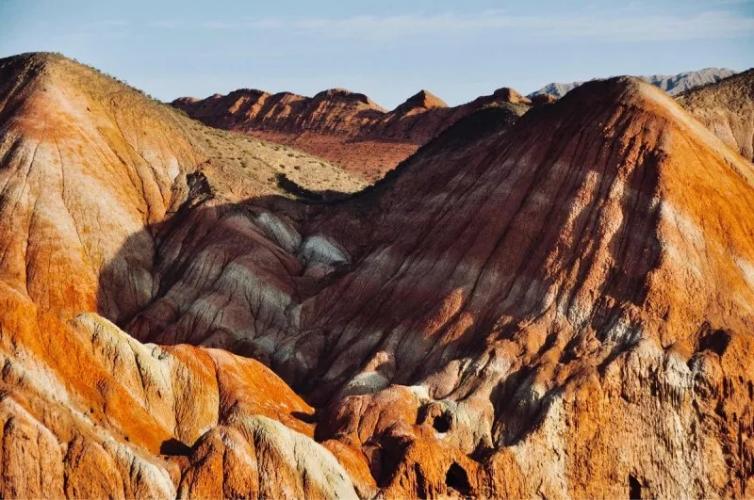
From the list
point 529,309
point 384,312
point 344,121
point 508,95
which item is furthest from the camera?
point 344,121

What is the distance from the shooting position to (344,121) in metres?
177

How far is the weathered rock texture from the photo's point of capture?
83.6m

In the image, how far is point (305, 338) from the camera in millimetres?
75625

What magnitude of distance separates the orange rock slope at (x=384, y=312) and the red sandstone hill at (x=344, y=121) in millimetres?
59325

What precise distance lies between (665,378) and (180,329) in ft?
89.5

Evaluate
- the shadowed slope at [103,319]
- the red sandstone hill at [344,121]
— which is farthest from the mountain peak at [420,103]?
the shadowed slope at [103,319]

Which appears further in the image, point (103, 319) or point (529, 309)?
point (529, 309)

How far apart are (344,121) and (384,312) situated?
342 ft

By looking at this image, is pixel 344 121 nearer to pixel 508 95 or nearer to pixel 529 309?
pixel 508 95

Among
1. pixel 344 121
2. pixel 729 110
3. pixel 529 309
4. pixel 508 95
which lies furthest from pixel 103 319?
pixel 344 121

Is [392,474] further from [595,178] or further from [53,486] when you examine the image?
[595,178]

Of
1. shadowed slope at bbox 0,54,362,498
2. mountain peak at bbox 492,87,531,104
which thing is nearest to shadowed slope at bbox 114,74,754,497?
shadowed slope at bbox 0,54,362,498

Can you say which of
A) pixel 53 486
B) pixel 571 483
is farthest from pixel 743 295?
pixel 53 486

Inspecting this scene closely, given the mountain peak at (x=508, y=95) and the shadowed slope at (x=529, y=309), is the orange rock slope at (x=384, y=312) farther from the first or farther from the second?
the mountain peak at (x=508, y=95)
